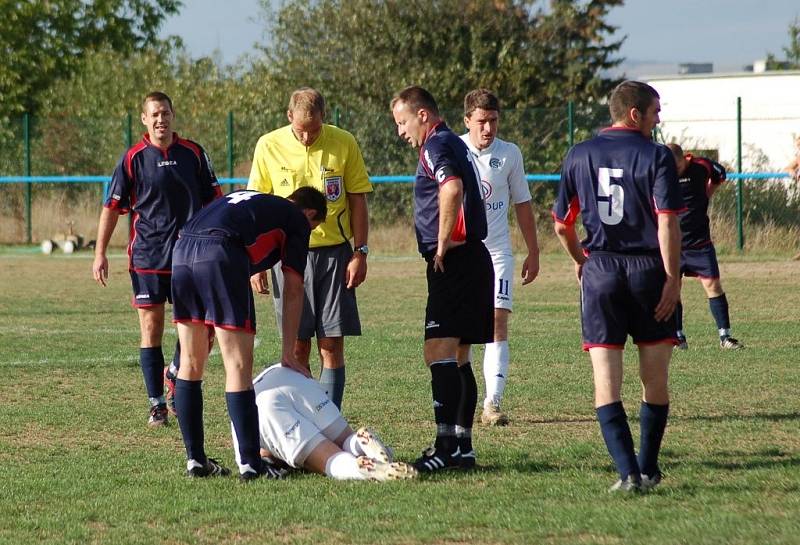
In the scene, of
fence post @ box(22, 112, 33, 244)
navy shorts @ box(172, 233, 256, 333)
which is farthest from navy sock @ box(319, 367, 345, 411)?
fence post @ box(22, 112, 33, 244)

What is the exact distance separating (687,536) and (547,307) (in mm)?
10378

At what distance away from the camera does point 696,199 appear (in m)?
11.8

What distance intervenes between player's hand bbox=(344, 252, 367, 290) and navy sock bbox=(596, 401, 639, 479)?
6.75ft

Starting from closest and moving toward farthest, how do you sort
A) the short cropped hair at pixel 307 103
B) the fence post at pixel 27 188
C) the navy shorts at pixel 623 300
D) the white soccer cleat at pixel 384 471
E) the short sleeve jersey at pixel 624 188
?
the short sleeve jersey at pixel 624 188 < the navy shorts at pixel 623 300 < the white soccer cleat at pixel 384 471 < the short cropped hair at pixel 307 103 < the fence post at pixel 27 188

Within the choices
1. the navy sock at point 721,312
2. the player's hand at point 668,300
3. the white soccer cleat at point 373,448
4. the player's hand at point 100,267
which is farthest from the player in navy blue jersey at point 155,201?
the navy sock at point 721,312

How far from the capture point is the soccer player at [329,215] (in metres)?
7.52

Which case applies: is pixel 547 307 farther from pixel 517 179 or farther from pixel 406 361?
pixel 517 179

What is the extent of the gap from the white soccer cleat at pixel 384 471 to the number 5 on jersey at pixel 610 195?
154cm

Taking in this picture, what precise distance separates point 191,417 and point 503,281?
2.76m

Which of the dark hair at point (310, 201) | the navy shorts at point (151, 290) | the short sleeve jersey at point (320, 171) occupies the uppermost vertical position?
the short sleeve jersey at point (320, 171)

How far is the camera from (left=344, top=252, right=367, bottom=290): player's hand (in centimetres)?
755

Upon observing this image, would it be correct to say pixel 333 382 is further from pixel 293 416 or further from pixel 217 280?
pixel 217 280

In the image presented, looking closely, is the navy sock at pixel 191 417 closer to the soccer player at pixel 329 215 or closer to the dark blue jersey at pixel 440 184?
the soccer player at pixel 329 215

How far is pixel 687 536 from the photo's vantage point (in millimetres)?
5129
